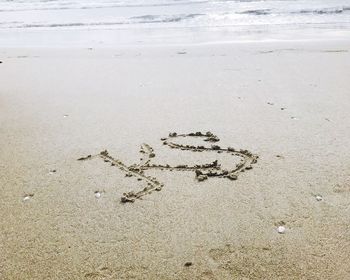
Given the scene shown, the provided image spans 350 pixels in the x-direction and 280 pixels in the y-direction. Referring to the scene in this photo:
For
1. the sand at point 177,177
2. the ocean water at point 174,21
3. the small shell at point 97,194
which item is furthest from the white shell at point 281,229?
the ocean water at point 174,21

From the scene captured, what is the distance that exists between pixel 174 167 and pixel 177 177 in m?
0.18

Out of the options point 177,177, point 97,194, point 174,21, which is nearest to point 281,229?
point 177,177

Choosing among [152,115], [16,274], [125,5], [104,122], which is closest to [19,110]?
[104,122]

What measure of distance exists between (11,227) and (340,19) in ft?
37.5

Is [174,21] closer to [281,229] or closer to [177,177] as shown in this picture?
[177,177]

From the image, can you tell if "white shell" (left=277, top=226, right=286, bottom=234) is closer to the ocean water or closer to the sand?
the sand

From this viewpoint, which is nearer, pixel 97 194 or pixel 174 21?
pixel 97 194

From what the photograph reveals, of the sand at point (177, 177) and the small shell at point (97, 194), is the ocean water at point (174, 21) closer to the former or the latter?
the sand at point (177, 177)

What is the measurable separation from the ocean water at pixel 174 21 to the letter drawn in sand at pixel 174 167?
5.87 m

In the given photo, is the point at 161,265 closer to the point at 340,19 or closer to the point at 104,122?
the point at 104,122

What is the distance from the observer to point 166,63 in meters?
6.89

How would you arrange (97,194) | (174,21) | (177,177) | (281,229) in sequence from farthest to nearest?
(174,21) < (177,177) < (97,194) < (281,229)

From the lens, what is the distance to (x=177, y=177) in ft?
11.2

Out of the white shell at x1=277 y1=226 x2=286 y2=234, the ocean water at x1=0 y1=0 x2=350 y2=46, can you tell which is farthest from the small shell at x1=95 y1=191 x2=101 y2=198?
the ocean water at x1=0 y1=0 x2=350 y2=46
